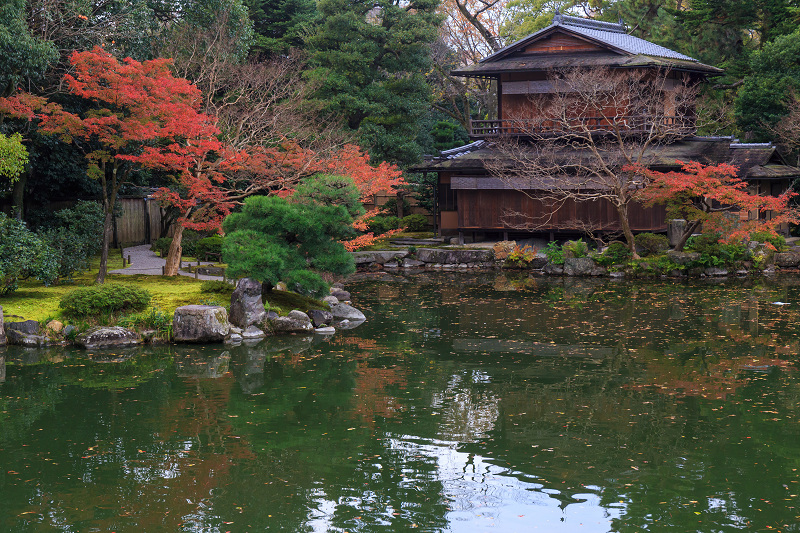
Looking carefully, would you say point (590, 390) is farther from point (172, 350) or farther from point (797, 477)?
point (172, 350)

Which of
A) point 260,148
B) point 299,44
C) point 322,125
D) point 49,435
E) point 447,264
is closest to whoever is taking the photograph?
point 49,435

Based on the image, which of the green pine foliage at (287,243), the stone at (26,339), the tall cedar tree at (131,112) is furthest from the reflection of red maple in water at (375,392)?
the tall cedar tree at (131,112)

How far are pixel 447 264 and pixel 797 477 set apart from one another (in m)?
18.3

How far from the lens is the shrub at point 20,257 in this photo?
49.2 ft

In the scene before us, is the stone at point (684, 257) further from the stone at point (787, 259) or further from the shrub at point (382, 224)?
the shrub at point (382, 224)

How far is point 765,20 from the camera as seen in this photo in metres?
30.2

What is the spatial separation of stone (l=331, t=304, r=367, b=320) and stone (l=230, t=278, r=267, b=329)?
6.74 ft

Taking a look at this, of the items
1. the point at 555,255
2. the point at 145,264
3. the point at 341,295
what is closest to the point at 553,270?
the point at 555,255

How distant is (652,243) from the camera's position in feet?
77.2

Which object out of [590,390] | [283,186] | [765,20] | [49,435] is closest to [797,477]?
[590,390]

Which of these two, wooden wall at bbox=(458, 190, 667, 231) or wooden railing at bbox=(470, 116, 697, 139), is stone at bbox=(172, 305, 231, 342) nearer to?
wooden wall at bbox=(458, 190, 667, 231)

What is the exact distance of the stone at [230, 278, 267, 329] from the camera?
14.8 meters

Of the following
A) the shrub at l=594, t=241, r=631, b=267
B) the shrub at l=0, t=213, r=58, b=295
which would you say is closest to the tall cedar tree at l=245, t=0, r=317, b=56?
the shrub at l=594, t=241, r=631, b=267

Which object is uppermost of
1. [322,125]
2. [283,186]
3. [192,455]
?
[322,125]
